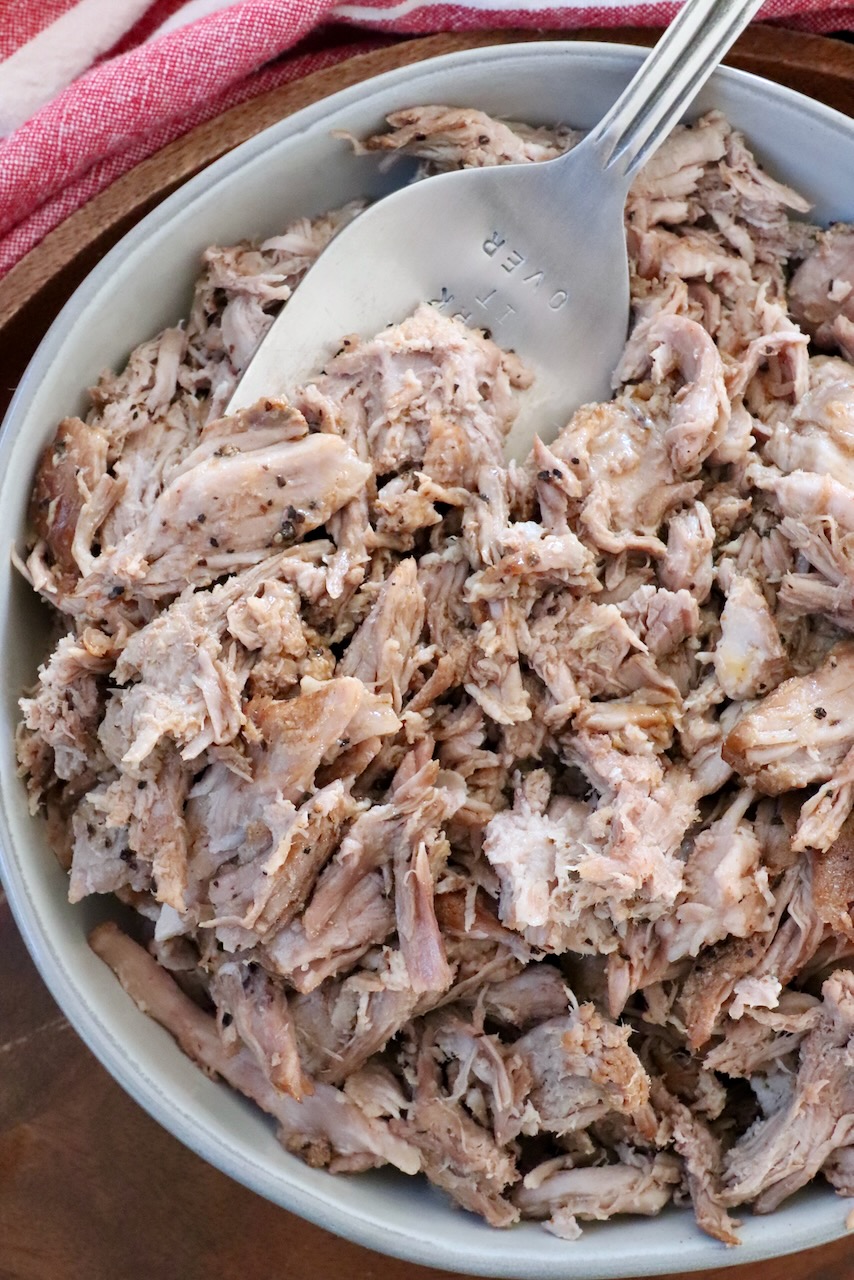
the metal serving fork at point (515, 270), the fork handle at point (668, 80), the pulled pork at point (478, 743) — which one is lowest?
the pulled pork at point (478, 743)

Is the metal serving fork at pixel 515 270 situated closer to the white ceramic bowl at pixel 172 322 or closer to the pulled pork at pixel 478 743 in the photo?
the pulled pork at pixel 478 743

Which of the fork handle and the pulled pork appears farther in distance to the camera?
the fork handle

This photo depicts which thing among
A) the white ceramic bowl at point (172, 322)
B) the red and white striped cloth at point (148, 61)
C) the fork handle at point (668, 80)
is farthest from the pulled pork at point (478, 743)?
the red and white striped cloth at point (148, 61)

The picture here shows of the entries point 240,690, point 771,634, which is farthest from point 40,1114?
point 771,634

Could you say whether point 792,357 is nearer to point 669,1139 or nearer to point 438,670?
point 438,670

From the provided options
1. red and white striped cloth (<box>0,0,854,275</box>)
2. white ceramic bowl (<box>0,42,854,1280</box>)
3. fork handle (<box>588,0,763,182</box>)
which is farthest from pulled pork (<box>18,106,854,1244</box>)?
red and white striped cloth (<box>0,0,854,275</box>)

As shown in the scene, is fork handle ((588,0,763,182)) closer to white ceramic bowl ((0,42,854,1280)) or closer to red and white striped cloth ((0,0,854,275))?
white ceramic bowl ((0,42,854,1280))
